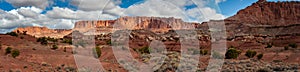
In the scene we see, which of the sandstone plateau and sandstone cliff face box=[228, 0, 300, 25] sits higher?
sandstone cliff face box=[228, 0, 300, 25]

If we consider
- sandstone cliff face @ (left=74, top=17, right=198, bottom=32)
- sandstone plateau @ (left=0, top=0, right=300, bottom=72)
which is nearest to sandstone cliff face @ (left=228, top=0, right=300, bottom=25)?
sandstone plateau @ (left=0, top=0, right=300, bottom=72)

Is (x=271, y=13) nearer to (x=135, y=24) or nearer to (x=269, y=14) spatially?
(x=269, y=14)

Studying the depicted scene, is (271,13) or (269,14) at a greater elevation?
(271,13)

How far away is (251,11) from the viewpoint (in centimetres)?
16388

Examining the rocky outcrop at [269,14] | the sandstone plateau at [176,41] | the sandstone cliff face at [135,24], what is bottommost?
the sandstone plateau at [176,41]

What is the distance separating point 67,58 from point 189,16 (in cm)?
1722

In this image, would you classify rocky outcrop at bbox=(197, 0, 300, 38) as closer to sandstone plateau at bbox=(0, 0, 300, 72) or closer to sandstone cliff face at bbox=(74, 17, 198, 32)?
sandstone plateau at bbox=(0, 0, 300, 72)

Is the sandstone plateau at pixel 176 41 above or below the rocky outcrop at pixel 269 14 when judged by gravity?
below

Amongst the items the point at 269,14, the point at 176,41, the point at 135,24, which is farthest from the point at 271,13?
the point at 176,41

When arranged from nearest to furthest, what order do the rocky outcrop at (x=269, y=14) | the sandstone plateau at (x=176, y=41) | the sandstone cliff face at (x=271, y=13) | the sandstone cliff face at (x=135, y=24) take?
the sandstone cliff face at (x=135, y=24) → the sandstone plateau at (x=176, y=41) → the rocky outcrop at (x=269, y=14) → the sandstone cliff face at (x=271, y=13)

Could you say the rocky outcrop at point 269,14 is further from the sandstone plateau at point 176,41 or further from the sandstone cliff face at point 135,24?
the sandstone cliff face at point 135,24

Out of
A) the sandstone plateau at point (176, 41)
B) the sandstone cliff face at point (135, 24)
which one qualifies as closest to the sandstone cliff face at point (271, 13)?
the sandstone plateau at point (176, 41)

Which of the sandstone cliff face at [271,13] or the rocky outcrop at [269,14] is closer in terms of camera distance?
the rocky outcrop at [269,14]

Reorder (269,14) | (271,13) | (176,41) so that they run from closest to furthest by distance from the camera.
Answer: (176,41)
(269,14)
(271,13)
